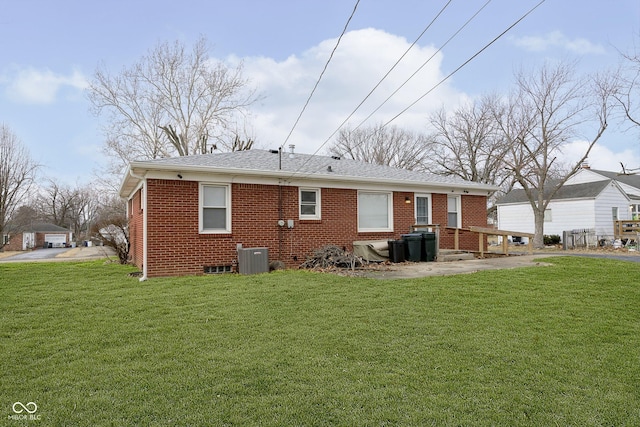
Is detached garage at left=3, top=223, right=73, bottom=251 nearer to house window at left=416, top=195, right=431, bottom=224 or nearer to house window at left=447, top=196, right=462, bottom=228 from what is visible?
house window at left=416, top=195, right=431, bottom=224

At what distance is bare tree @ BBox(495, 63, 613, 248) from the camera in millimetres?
18734

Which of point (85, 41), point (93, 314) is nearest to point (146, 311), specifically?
point (93, 314)

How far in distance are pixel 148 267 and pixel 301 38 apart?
23.3 ft

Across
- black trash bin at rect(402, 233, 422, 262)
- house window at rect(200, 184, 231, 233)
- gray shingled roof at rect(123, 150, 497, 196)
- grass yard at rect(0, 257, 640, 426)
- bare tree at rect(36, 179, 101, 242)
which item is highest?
bare tree at rect(36, 179, 101, 242)

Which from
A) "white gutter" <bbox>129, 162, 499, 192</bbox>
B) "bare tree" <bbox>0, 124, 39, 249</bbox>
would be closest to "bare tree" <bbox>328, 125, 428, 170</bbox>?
"white gutter" <bbox>129, 162, 499, 192</bbox>

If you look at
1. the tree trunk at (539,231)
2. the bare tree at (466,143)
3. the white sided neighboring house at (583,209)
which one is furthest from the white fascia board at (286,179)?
the bare tree at (466,143)

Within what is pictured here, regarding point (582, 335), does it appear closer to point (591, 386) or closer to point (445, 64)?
point (591, 386)

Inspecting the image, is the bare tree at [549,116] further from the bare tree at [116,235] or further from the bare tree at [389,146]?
the bare tree at [116,235]

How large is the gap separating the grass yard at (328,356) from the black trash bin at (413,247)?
15.0 feet

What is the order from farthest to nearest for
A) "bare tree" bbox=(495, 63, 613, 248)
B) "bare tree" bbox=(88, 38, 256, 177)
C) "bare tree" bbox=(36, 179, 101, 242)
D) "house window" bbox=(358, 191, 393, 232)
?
"bare tree" bbox=(36, 179, 101, 242)
"bare tree" bbox=(88, 38, 256, 177)
"bare tree" bbox=(495, 63, 613, 248)
"house window" bbox=(358, 191, 393, 232)

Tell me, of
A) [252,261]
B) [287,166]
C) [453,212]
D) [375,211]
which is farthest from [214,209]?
[453,212]

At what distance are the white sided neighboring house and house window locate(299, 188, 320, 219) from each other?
1827 centimetres

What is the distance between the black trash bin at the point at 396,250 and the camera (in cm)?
1138

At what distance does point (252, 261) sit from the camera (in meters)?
9.70
